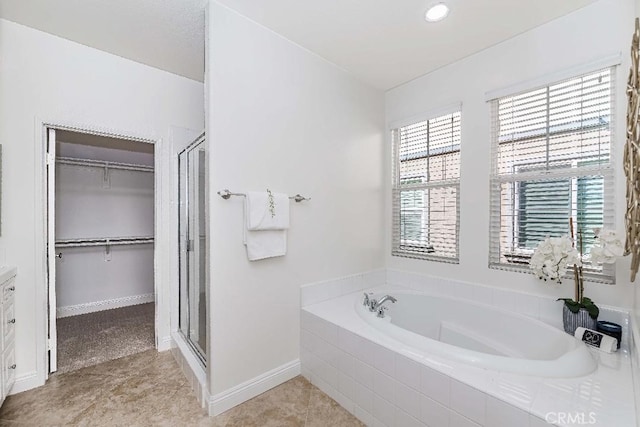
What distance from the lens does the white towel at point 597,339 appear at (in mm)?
1511

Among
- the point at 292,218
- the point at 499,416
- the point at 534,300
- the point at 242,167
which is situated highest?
the point at 242,167

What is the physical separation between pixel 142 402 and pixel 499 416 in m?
2.02

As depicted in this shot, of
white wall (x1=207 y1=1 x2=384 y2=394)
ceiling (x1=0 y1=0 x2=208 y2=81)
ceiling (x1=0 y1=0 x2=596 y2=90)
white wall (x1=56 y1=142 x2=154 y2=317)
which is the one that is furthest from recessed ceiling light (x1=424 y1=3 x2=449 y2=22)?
white wall (x1=56 y1=142 x2=154 y2=317)

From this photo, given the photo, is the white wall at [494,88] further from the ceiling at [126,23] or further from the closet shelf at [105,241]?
the closet shelf at [105,241]

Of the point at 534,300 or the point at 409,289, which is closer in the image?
the point at 534,300

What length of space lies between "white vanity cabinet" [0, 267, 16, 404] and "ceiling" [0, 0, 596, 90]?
65.9 inches

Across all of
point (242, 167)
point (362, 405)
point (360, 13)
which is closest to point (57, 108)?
point (242, 167)

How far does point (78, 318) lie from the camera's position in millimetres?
3348

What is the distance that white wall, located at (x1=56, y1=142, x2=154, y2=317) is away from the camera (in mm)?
3508

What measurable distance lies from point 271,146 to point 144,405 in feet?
6.09

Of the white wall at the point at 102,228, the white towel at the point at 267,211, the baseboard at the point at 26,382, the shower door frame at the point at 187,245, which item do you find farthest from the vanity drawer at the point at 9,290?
the white wall at the point at 102,228

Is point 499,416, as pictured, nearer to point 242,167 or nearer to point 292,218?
point 292,218

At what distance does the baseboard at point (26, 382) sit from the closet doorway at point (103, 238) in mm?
814

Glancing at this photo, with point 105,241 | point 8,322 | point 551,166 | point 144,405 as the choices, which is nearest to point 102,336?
point 8,322
